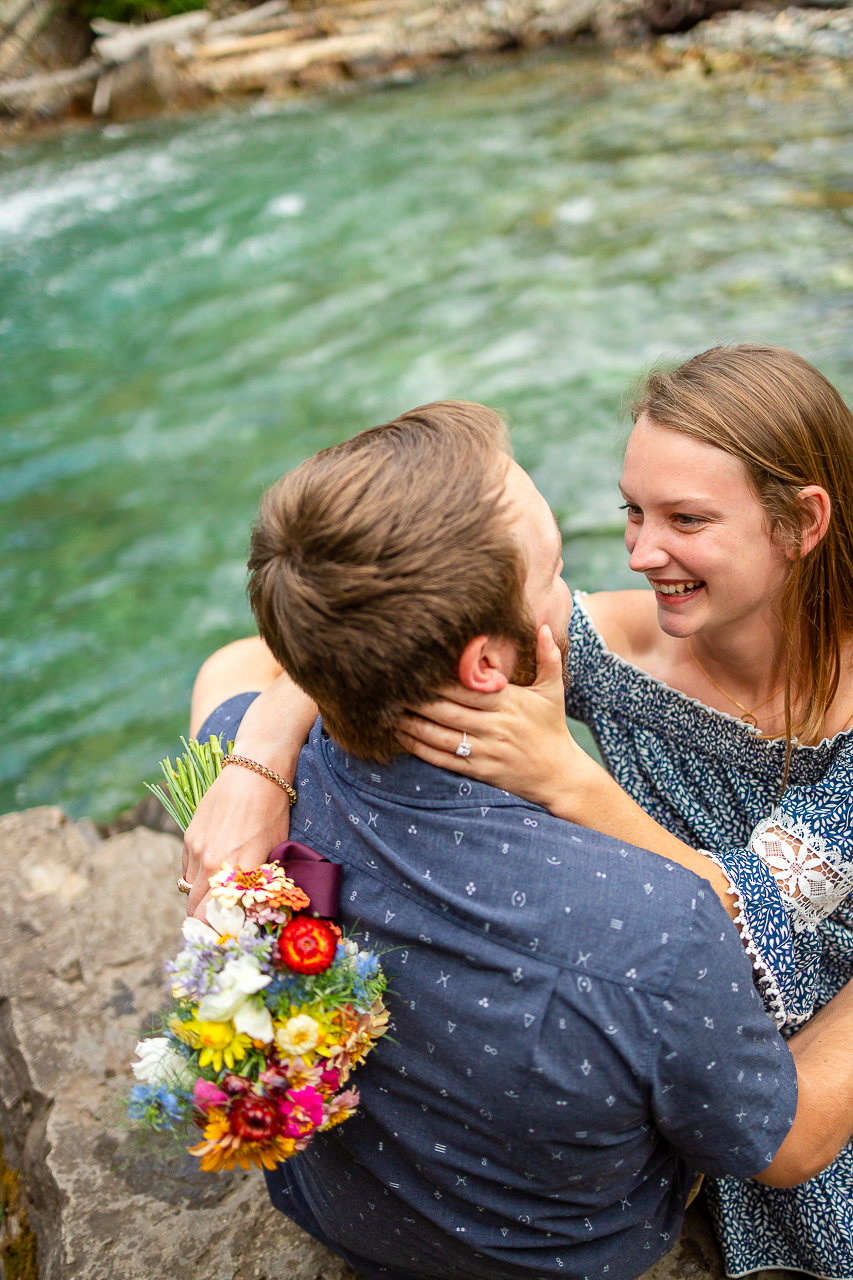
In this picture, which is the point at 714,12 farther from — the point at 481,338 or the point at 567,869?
the point at 567,869

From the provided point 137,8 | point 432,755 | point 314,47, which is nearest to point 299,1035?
point 432,755

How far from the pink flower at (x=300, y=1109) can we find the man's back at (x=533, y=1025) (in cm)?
16

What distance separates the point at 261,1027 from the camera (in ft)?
4.11

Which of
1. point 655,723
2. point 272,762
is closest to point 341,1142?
point 272,762

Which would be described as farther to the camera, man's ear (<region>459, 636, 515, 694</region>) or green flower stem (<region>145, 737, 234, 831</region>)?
green flower stem (<region>145, 737, 234, 831</region>)

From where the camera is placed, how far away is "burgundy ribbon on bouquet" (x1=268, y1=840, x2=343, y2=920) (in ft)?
4.54

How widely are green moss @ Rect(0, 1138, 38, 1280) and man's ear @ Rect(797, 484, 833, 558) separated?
2.29 metres

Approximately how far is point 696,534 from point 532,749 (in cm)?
86

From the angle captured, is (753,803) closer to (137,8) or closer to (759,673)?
(759,673)

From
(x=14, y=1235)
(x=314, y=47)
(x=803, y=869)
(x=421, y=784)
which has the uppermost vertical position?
(x=314, y=47)

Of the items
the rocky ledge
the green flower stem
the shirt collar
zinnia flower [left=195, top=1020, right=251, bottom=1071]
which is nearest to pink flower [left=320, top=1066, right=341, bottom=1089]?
zinnia flower [left=195, top=1020, right=251, bottom=1071]

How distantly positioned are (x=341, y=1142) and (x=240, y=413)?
18.3 ft

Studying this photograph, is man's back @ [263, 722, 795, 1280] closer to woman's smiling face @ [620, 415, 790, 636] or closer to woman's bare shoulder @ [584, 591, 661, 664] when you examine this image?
woman's smiling face @ [620, 415, 790, 636]

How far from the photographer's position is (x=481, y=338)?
6758 millimetres
